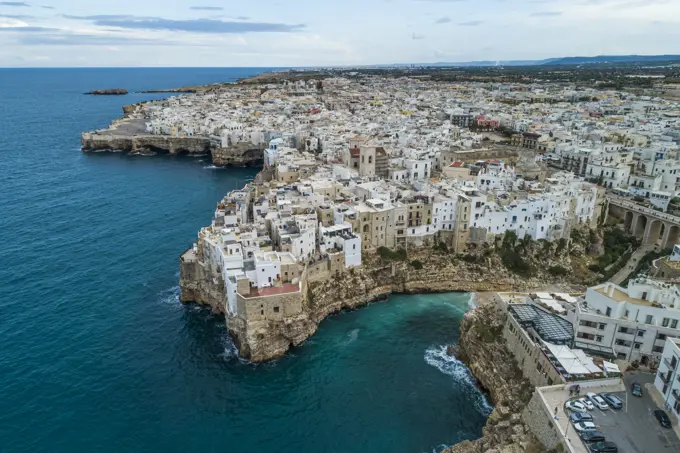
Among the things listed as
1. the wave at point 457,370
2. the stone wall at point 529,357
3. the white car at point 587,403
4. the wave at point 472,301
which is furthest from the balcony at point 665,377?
the wave at point 472,301

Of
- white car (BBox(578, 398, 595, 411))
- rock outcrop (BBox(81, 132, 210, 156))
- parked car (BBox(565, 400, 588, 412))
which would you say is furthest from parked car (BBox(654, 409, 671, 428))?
rock outcrop (BBox(81, 132, 210, 156))

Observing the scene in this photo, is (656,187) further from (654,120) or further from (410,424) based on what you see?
(654,120)

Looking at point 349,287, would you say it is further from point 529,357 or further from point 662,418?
point 662,418

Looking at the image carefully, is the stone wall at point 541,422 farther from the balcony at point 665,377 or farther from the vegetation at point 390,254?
the vegetation at point 390,254

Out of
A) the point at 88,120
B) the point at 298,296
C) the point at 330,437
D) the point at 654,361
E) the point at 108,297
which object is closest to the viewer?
the point at 654,361

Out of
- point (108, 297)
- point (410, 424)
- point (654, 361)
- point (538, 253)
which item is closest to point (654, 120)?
point (538, 253)
